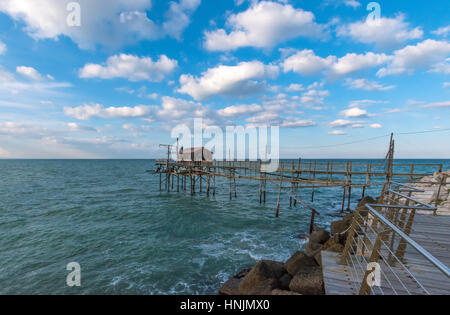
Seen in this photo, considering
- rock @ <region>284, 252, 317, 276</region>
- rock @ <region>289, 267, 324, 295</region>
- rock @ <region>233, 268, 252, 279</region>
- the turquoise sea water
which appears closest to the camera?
rock @ <region>289, 267, 324, 295</region>

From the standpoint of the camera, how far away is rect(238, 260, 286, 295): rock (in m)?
6.85

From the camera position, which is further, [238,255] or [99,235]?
[99,235]

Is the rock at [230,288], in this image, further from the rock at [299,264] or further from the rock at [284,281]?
the rock at [299,264]

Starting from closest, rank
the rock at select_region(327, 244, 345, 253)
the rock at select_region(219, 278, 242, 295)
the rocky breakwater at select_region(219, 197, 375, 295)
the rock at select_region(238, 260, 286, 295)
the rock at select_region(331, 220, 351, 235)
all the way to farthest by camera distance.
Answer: the rocky breakwater at select_region(219, 197, 375, 295), the rock at select_region(238, 260, 286, 295), the rock at select_region(327, 244, 345, 253), the rock at select_region(219, 278, 242, 295), the rock at select_region(331, 220, 351, 235)

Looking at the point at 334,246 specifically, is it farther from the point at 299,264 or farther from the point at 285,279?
the point at 285,279

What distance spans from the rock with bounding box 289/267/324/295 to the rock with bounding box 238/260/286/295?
0.78 meters

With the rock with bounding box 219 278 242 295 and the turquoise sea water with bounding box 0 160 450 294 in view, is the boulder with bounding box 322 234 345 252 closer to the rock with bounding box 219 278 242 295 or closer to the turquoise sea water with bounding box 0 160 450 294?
the turquoise sea water with bounding box 0 160 450 294

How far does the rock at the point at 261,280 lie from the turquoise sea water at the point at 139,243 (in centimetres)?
205

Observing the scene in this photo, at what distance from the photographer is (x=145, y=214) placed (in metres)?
19.6

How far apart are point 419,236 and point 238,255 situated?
804 cm

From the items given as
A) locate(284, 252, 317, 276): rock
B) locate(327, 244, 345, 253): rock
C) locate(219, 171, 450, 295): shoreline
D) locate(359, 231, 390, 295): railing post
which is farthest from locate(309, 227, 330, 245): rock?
locate(359, 231, 390, 295): railing post
